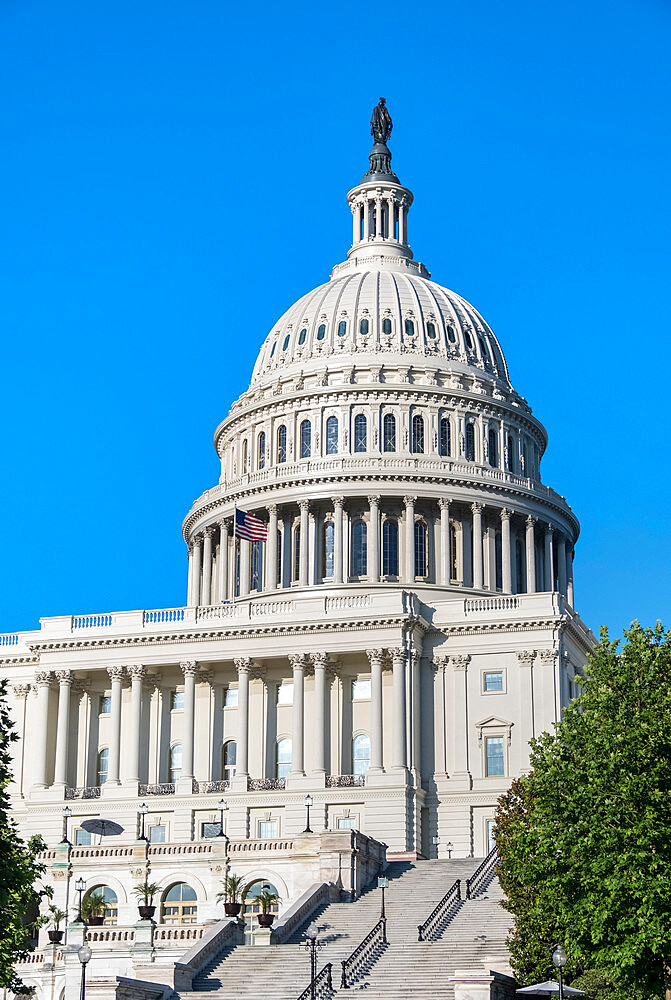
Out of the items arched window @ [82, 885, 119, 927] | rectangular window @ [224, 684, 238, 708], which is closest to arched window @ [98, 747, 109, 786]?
rectangular window @ [224, 684, 238, 708]

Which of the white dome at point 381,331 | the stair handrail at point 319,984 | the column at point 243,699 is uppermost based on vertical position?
the white dome at point 381,331

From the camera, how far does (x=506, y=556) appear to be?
112m

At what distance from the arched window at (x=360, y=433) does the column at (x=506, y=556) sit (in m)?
10.2

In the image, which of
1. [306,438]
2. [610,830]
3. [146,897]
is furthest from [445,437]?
[610,830]

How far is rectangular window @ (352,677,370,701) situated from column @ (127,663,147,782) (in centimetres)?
1197

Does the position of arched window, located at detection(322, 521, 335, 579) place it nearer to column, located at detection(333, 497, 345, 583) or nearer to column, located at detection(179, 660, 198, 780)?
column, located at detection(333, 497, 345, 583)

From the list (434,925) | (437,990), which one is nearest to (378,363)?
(434,925)

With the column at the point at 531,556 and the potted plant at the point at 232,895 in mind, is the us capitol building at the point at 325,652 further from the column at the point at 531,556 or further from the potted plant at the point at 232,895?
the potted plant at the point at 232,895

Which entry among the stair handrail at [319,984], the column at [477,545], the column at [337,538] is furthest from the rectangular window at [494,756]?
the stair handrail at [319,984]

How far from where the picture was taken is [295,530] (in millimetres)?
113750

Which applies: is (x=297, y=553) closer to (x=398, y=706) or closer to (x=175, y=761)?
(x=175, y=761)

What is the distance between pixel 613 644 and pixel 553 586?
64282mm

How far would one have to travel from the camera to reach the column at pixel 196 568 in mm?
120125

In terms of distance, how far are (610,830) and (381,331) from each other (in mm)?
74237
